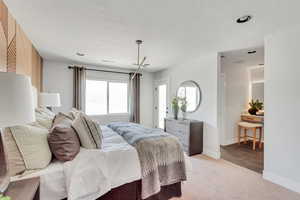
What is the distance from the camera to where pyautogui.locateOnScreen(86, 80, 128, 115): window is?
4.78m

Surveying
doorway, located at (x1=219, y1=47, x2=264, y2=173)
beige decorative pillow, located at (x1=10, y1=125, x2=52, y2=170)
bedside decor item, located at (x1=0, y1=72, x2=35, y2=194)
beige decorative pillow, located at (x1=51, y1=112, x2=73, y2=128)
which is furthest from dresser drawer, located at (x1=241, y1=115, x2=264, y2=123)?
bedside decor item, located at (x1=0, y1=72, x2=35, y2=194)

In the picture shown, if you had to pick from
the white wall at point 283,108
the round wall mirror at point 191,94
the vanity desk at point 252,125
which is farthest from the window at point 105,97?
the white wall at point 283,108

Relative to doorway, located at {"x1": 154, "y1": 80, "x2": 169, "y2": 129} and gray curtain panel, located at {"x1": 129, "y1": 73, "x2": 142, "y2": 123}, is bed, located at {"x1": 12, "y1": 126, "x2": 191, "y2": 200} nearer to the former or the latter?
gray curtain panel, located at {"x1": 129, "y1": 73, "x2": 142, "y2": 123}

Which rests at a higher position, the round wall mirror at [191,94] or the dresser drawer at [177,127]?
the round wall mirror at [191,94]

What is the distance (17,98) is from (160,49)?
283 centimetres

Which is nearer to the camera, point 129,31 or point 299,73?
point 299,73

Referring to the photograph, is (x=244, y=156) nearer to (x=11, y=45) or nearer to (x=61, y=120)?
(x=61, y=120)

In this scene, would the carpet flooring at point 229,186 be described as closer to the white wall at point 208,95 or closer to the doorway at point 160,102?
the white wall at point 208,95

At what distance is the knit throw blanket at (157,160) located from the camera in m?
1.72

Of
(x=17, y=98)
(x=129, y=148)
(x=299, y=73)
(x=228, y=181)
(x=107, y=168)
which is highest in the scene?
(x=299, y=73)

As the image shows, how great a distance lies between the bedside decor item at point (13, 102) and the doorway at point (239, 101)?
3910 mm

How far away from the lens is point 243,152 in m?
3.69

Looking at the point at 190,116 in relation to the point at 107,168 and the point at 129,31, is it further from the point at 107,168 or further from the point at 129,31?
the point at 107,168

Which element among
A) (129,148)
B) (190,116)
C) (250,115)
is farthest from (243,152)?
(129,148)
